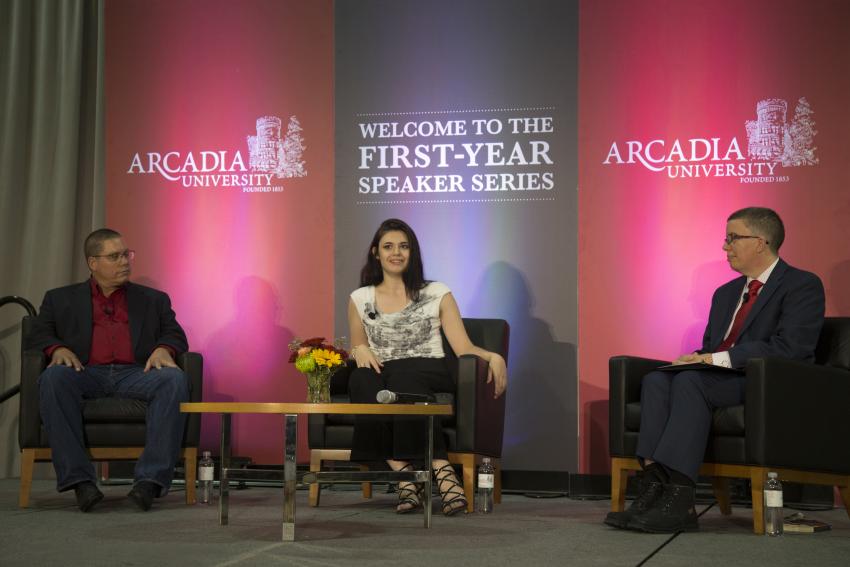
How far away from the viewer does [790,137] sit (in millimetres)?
5180

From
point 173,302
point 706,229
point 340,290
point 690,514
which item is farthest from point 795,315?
point 173,302

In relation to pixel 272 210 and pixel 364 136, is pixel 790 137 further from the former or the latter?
pixel 272 210

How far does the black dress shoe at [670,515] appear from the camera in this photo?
11.8 ft

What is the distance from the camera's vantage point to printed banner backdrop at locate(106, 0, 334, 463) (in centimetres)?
576

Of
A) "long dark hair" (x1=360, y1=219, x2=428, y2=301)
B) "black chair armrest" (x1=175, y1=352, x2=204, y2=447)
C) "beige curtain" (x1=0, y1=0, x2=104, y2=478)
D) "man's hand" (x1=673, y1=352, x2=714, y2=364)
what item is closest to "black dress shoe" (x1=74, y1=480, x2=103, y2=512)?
"black chair armrest" (x1=175, y1=352, x2=204, y2=447)

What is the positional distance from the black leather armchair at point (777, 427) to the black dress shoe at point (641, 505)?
290 millimetres

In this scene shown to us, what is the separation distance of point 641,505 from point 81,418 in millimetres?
2355

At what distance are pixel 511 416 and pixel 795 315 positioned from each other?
70.2 inches

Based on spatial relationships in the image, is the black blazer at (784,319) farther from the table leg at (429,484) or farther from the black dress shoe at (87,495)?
the black dress shoe at (87,495)

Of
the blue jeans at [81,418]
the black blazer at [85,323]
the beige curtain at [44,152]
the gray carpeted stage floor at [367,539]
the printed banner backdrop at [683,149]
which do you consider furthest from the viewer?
the beige curtain at [44,152]

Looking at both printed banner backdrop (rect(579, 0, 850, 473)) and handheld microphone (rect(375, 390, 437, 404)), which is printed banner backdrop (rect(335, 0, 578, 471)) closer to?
printed banner backdrop (rect(579, 0, 850, 473))

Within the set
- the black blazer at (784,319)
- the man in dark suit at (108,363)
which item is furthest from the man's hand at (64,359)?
the black blazer at (784,319)

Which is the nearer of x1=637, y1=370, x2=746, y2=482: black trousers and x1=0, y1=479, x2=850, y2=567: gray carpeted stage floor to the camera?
x1=0, y1=479, x2=850, y2=567: gray carpeted stage floor

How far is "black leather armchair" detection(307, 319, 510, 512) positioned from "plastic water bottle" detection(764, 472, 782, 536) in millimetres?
1186
